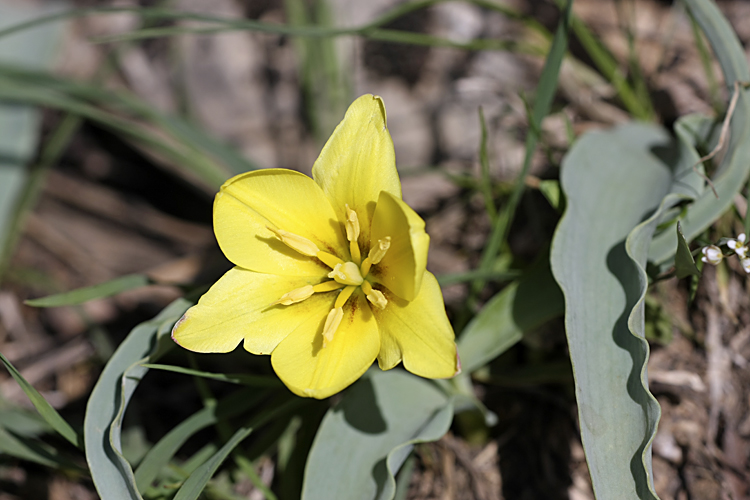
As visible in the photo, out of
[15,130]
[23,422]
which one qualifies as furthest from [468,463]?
[15,130]

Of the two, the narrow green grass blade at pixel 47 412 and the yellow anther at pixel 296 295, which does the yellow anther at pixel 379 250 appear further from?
the narrow green grass blade at pixel 47 412

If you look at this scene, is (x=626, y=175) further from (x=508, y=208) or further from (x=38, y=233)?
(x=38, y=233)

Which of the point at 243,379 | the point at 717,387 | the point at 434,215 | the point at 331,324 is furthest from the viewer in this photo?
the point at 434,215

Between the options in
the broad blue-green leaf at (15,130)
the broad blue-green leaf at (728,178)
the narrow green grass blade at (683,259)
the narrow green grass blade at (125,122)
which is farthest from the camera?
the broad blue-green leaf at (15,130)

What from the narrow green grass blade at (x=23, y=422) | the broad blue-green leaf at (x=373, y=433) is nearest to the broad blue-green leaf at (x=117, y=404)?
the broad blue-green leaf at (x=373, y=433)

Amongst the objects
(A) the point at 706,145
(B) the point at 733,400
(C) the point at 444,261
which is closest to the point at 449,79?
(C) the point at 444,261

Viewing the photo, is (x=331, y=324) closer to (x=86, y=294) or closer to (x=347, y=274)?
(x=347, y=274)
